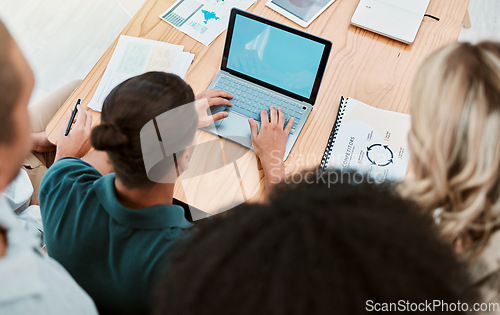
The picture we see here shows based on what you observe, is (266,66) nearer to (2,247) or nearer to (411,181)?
(411,181)

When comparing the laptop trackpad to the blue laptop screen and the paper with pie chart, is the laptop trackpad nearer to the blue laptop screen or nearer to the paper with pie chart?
the blue laptop screen

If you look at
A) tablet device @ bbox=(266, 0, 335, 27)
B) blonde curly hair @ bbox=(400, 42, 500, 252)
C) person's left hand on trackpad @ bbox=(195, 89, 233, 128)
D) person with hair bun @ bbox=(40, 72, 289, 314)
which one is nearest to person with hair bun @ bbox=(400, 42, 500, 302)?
blonde curly hair @ bbox=(400, 42, 500, 252)

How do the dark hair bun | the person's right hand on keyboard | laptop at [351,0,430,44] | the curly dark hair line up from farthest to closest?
laptop at [351,0,430,44] < the person's right hand on keyboard < the dark hair bun < the curly dark hair

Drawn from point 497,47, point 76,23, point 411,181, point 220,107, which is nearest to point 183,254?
point 411,181

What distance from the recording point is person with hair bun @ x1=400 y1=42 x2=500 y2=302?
0.63 metres

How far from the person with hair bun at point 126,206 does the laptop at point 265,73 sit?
0.94ft

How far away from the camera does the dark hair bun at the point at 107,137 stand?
752 mm

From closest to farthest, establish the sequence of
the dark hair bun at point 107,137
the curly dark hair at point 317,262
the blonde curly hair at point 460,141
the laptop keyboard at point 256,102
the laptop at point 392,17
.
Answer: the curly dark hair at point 317,262, the blonde curly hair at point 460,141, the dark hair bun at point 107,137, the laptop keyboard at point 256,102, the laptop at point 392,17

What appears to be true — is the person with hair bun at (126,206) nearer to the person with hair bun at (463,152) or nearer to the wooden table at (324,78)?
the wooden table at (324,78)

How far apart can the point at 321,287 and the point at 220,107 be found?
0.85 metres

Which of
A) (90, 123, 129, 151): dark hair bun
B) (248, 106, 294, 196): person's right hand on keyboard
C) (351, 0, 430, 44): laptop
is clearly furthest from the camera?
(351, 0, 430, 44): laptop

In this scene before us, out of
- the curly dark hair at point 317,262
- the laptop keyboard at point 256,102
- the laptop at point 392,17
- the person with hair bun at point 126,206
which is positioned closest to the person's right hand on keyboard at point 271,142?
the laptop keyboard at point 256,102

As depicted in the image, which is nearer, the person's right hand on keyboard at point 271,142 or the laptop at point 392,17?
the person's right hand on keyboard at point 271,142

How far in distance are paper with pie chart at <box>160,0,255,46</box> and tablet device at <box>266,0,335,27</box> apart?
0.33ft
